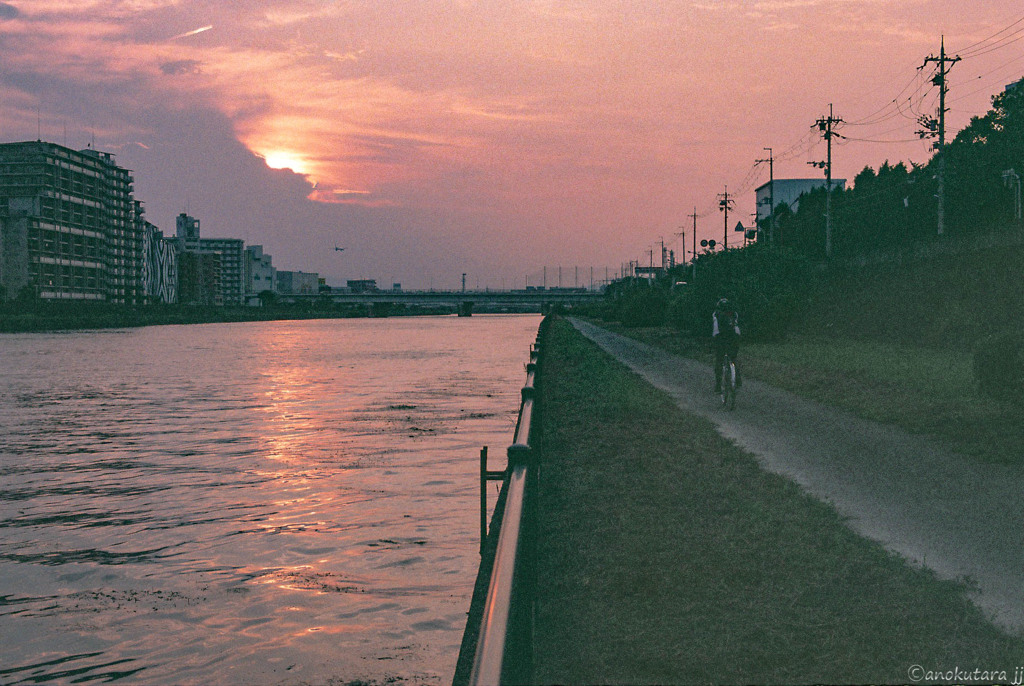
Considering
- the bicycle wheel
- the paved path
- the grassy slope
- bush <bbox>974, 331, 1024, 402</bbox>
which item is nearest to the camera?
the paved path

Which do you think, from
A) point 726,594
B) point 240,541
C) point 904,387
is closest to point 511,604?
point 726,594

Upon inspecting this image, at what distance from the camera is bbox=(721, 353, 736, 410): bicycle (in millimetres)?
18172

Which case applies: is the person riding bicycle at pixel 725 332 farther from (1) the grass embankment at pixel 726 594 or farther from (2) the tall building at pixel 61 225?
(2) the tall building at pixel 61 225

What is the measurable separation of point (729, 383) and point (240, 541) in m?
11.0

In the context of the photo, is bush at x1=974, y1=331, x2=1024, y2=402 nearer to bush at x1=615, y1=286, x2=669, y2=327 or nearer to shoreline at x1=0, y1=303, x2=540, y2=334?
bush at x1=615, y1=286, x2=669, y2=327

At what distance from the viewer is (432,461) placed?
16297 millimetres

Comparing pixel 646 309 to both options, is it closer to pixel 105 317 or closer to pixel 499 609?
pixel 499 609

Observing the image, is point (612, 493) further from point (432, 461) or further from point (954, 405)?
point (954, 405)

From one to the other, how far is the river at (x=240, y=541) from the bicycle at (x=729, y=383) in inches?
188

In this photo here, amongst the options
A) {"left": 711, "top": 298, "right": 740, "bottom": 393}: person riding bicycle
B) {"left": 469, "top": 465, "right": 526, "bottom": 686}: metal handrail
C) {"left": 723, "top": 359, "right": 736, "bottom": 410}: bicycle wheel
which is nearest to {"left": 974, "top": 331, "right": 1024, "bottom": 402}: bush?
{"left": 723, "top": 359, "right": 736, "bottom": 410}: bicycle wheel

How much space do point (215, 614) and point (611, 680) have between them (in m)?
4.46

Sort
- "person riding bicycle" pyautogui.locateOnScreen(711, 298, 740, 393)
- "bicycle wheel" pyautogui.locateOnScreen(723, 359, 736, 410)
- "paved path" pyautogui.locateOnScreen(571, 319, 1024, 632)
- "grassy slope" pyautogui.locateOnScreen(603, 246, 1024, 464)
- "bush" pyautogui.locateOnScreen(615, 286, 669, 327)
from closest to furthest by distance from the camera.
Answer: "paved path" pyautogui.locateOnScreen(571, 319, 1024, 632), "grassy slope" pyautogui.locateOnScreen(603, 246, 1024, 464), "bicycle wheel" pyautogui.locateOnScreen(723, 359, 736, 410), "person riding bicycle" pyautogui.locateOnScreen(711, 298, 740, 393), "bush" pyautogui.locateOnScreen(615, 286, 669, 327)

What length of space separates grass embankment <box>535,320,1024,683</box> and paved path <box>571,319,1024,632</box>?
0.32m

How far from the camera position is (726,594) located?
6508 millimetres
